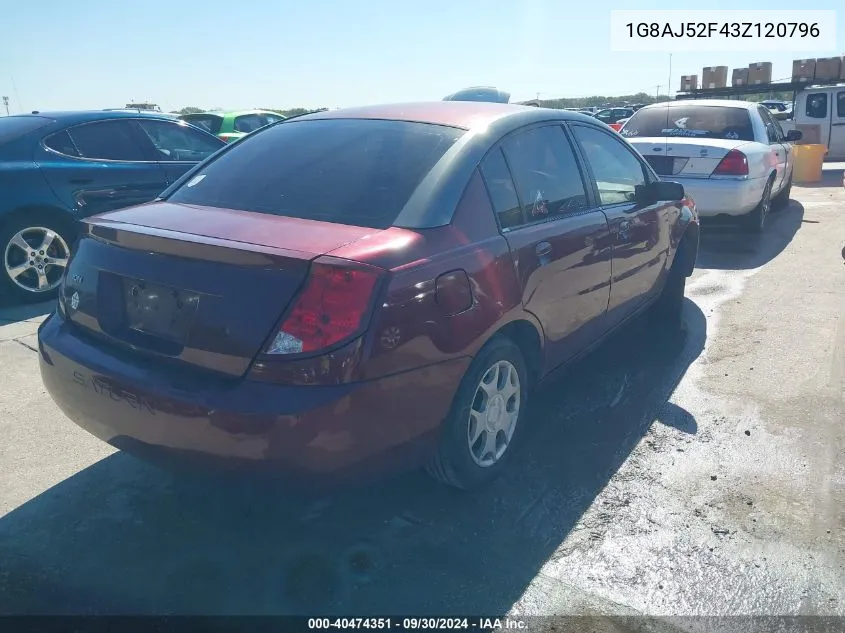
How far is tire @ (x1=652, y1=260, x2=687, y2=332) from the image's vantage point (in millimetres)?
5141

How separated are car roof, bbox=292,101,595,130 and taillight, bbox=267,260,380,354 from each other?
46.7 inches

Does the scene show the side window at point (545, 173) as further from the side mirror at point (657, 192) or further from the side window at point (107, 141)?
the side window at point (107, 141)

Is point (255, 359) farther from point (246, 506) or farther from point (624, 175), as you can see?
point (624, 175)

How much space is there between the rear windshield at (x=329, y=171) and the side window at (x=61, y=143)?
3.29 meters

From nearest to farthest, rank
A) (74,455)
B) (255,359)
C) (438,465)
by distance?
(255,359) < (438,465) < (74,455)

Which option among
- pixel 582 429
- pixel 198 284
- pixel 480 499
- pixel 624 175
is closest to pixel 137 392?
pixel 198 284

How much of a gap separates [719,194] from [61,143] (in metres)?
6.60

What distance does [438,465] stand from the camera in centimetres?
285

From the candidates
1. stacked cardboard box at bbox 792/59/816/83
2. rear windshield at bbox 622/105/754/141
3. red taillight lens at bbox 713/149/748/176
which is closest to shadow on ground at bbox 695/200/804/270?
red taillight lens at bbox 713/149/748/176

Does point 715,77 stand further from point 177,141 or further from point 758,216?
point 177,141

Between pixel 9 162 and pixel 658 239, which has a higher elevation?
pixel 9 162

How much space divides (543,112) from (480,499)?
2017 millimetres

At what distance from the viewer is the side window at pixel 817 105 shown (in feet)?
56.2

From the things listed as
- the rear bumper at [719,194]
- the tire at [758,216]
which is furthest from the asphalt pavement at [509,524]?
the tire at [758,216]
